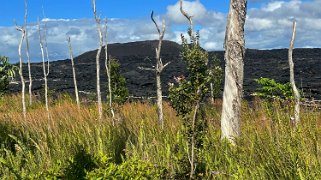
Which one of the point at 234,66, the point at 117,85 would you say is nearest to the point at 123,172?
the point at 234,66

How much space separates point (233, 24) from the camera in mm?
7336

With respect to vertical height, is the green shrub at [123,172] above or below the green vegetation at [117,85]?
below

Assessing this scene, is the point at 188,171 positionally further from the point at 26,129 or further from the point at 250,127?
the point at 26,129

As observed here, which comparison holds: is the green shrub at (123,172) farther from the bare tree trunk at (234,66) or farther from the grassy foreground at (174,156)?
the bare tree trunk at (234,66)

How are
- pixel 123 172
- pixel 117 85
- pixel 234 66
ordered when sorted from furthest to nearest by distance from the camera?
pixel 117 85 < pixel 234 66 < pixel 123 172

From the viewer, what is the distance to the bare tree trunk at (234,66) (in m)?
7.34

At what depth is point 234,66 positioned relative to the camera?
24.3ft

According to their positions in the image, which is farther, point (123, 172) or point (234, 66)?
point (234, 66)

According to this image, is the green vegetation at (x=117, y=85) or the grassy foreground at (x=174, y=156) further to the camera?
the green vegetation at (x=117, y=85)

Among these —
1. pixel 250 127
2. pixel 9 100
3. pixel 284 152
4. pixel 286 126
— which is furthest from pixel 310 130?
pixel 9 100

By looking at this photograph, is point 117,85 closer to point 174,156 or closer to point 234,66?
point 234,66

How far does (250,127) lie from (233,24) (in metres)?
1.72

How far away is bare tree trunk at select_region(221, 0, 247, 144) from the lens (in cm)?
734

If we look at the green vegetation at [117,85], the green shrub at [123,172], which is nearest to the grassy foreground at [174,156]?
the green shrub at [123,172]
